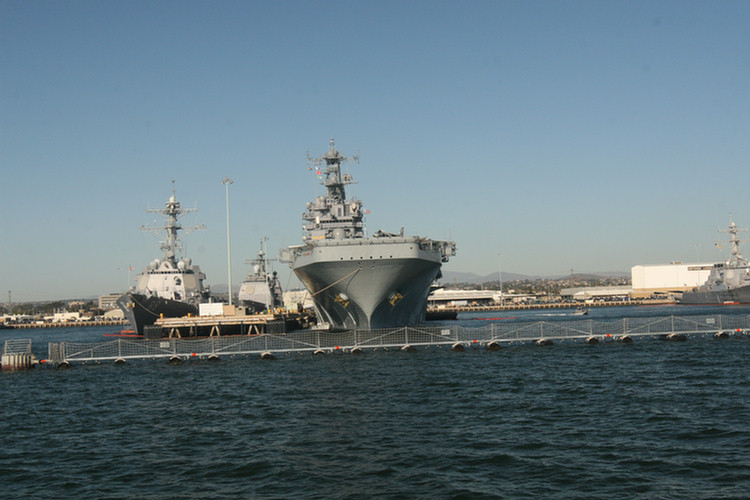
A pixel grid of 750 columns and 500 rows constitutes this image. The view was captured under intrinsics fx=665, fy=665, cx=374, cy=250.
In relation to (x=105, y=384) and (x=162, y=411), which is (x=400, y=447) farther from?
(x=105, y=384)

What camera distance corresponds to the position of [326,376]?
90.5ft

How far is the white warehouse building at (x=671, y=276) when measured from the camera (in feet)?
506

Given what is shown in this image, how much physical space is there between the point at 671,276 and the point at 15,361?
502 feet

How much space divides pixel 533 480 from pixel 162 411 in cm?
1308

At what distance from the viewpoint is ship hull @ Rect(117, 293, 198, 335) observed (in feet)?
190

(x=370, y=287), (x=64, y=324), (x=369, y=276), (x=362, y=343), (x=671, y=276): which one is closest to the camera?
(x=362, y=343)

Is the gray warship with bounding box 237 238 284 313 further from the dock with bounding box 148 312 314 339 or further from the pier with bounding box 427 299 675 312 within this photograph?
the pier with bounding box 427 299 675 312

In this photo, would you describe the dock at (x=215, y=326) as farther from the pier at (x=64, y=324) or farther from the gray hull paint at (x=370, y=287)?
the pier at (x=64, y=324)

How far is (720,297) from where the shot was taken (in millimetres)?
105688

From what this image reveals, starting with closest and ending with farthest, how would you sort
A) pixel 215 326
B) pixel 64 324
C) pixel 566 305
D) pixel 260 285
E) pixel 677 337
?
1. pixel 677 337
2. pixel 215 326
3. pixel 260 285
4. pixel 64 324
5. pixel 566 305

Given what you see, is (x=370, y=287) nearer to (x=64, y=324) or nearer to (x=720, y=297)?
(x=720, y=297)

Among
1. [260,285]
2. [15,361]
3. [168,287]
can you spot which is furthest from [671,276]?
[15,361]

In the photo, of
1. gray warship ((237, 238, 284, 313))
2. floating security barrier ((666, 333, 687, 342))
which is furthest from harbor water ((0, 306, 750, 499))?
gray warship ((237, 238, 284, 313))

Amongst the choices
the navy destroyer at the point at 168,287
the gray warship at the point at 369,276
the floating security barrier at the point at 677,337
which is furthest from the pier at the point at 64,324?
the floating security barrier at the point at 677,337
